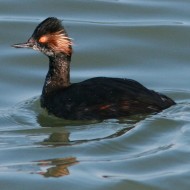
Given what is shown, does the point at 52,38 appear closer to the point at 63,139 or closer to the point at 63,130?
the point at 63,130

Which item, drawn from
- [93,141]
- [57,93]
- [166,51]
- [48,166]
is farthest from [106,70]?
[48,166]

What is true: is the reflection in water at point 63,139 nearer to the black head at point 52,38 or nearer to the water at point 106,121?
the water at point 106,121

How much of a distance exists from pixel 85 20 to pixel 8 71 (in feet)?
8.69

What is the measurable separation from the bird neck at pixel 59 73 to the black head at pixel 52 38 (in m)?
0.07

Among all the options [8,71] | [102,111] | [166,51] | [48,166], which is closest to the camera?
[48,166]

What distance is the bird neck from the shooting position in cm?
1226

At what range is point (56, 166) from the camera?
993cm

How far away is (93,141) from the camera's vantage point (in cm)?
1071

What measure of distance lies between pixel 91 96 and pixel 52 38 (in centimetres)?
112

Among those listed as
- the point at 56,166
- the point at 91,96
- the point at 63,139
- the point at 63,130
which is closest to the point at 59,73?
the point at 91,96

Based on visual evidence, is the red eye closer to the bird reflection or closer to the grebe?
the grebe

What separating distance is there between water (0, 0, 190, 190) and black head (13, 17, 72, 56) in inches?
29.7

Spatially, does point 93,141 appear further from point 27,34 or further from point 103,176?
point 27,34

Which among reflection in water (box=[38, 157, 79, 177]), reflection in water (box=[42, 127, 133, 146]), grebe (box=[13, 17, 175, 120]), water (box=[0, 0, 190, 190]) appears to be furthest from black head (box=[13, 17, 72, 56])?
reflection in water (box=[38, 157, 79, 177])
